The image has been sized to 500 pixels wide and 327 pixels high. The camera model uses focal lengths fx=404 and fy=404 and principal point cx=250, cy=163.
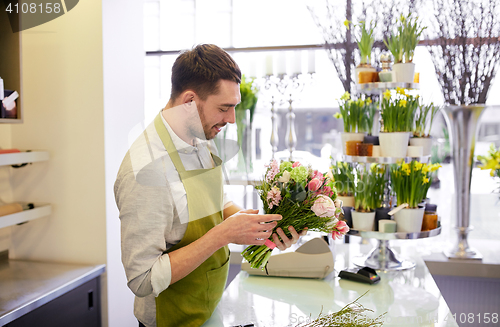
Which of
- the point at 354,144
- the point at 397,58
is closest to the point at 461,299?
the point at 354,144

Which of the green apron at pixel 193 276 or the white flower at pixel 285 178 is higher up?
the white flower at pixel 285 178

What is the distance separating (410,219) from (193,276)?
3.58ft

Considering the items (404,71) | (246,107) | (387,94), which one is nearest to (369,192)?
(387,94)

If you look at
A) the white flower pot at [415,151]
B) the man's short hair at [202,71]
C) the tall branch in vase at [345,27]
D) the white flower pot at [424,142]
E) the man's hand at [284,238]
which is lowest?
the man's hand at [284,238]

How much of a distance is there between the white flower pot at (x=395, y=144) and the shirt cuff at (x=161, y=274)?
1224mm

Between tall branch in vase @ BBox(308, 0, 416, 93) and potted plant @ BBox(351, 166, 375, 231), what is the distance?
0.85 metres

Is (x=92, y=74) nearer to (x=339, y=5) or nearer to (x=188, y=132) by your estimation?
(x=188, y=132)

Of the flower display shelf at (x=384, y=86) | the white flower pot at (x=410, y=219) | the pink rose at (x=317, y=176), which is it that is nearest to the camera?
the pink rose at (x=317, y=176)

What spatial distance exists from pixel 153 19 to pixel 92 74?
137 centimetres

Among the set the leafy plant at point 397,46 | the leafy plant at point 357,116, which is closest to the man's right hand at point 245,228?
the leafy plant at point 357,116

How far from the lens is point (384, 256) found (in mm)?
2076

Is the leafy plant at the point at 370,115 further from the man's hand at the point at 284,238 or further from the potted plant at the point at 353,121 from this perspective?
the man's hand at the point at 284,238

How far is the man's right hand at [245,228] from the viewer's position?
1242 millimetres

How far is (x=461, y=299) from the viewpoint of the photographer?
2520mm
